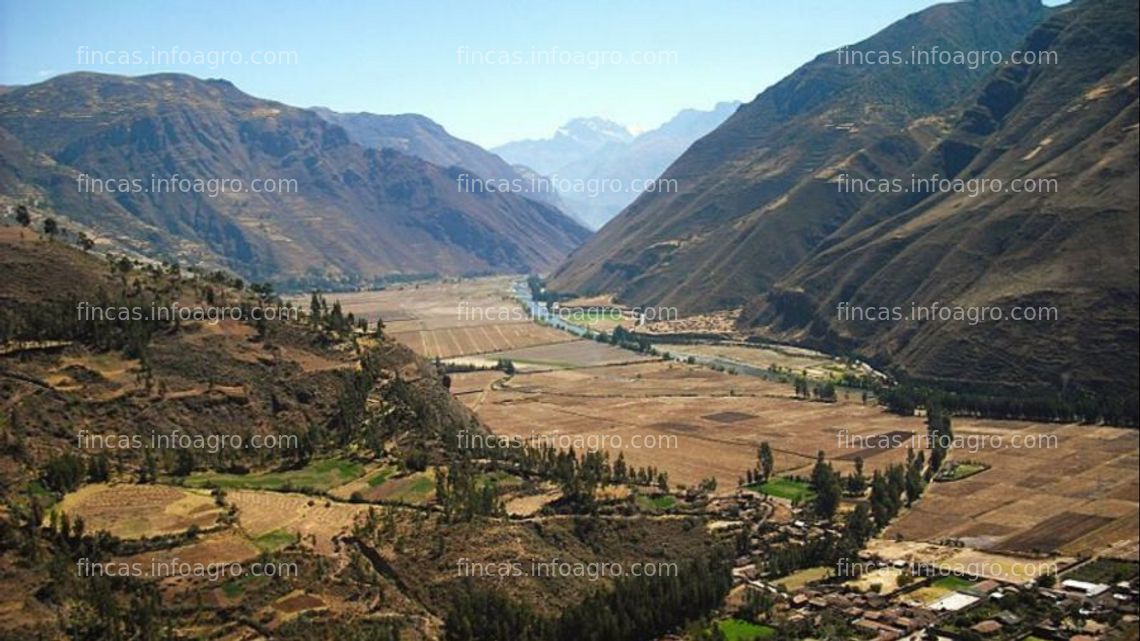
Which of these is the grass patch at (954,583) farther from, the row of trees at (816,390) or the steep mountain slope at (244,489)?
the row of trees at (816,390)

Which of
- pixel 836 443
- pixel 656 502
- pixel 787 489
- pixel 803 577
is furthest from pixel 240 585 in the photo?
pixel 836 443

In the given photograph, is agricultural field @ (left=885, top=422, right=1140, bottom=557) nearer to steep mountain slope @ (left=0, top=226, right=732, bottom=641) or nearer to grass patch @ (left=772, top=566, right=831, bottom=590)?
→ grass patch @ (left=772, top=566, right=831, bottom=590)

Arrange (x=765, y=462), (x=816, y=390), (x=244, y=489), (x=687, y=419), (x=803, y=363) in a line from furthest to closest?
(x=803, y=363), (x=816, y=390), (x=687, y=419), (x=765, y=462), (x=244, y=489)

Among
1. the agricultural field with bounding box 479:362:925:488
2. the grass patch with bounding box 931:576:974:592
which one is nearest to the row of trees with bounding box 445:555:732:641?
the grass patch with bounding box 931:576:974:592

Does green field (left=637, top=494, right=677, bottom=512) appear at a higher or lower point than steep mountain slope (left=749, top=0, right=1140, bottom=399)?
lower

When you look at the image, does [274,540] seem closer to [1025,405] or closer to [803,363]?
[1025,405]

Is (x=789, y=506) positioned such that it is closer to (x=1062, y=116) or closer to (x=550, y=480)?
(x=550, y=480)
